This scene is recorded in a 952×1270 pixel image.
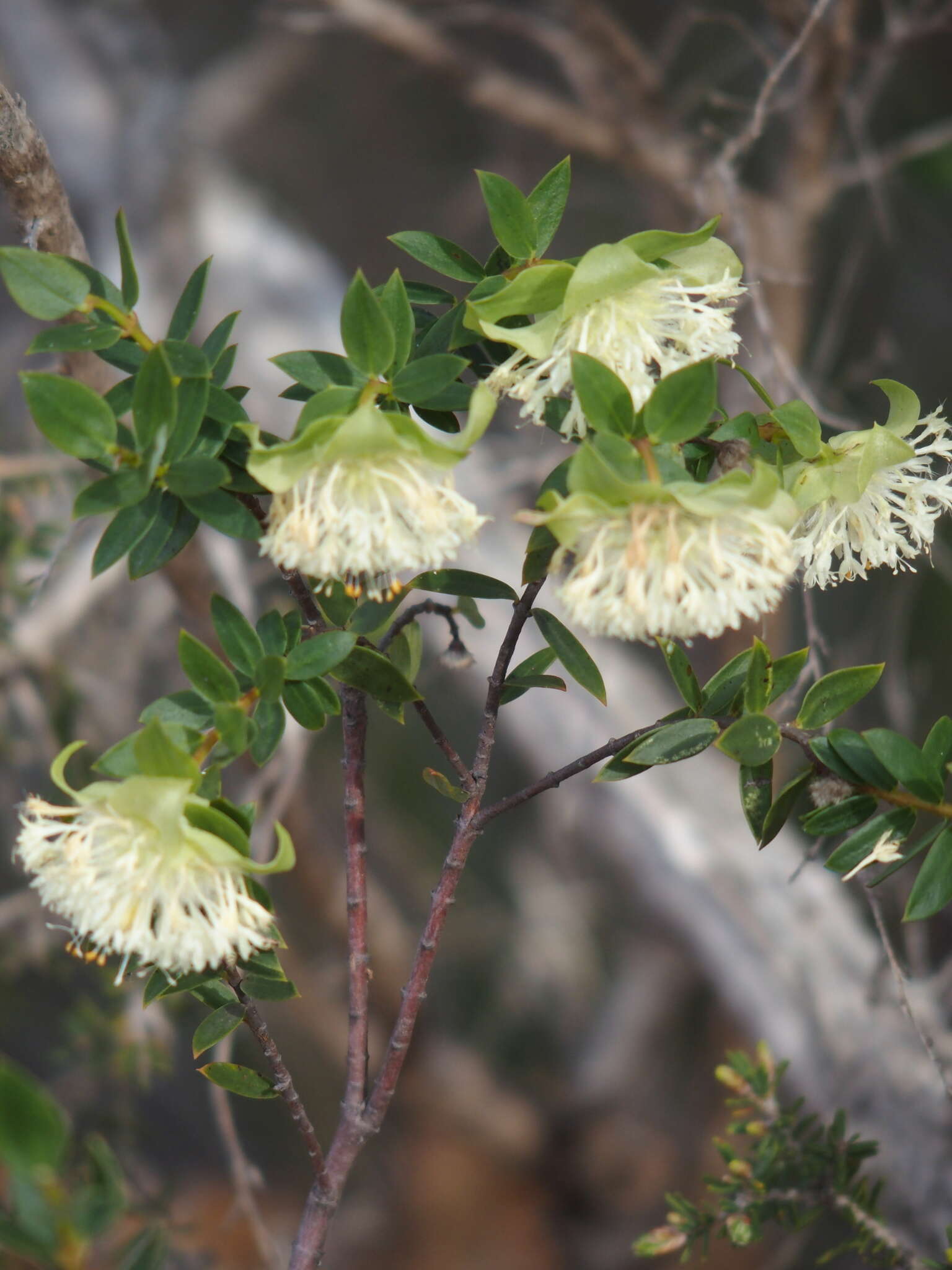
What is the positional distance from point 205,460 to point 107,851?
0.44 ft

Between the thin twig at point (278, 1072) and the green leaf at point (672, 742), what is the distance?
175mm

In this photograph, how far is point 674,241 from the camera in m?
0.32

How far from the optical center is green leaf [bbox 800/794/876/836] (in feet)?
1.25

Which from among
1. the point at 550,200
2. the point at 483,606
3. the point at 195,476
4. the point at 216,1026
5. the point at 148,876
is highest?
the point at 550,200

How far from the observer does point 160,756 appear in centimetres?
29

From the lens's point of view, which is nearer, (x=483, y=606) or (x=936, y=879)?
(x=936, y=879)

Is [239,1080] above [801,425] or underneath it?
underneath

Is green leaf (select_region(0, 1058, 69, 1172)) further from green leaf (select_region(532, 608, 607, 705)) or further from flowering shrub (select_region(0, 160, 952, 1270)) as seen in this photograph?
green leaf (select_region(532, 608, 607, 705))

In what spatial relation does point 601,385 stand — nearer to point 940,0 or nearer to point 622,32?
point 622,32

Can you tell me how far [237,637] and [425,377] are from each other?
0.11 meters

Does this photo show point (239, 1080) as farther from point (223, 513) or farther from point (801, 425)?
point (801, 425)

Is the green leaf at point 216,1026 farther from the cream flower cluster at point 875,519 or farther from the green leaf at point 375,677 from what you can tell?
the cream flower cluster at point 875,519

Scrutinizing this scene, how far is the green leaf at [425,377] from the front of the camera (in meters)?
0.32

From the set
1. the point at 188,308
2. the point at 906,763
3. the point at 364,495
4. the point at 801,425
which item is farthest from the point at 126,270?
the point at 906,763
